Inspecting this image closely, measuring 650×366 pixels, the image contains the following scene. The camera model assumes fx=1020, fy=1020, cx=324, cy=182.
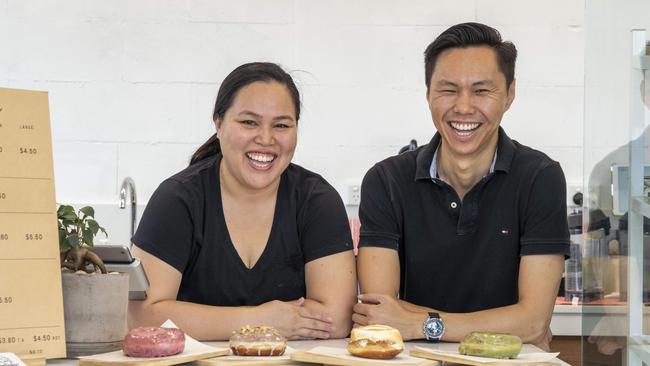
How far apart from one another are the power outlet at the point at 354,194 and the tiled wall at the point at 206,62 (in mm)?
155

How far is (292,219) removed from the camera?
2322 millimetres

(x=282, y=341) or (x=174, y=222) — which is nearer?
(x=282, y=341)

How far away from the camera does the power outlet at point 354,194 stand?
3990 millimetres

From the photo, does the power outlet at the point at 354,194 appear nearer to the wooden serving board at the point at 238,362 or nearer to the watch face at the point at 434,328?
the watch face at the point at 434,328

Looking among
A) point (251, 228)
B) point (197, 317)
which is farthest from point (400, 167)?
point (197, 317)

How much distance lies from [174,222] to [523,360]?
93 cm

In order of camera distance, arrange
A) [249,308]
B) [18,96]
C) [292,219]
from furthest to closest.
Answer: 1. [292,219]
2. [249,308]
3. [18,96]

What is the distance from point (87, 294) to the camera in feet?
5.23

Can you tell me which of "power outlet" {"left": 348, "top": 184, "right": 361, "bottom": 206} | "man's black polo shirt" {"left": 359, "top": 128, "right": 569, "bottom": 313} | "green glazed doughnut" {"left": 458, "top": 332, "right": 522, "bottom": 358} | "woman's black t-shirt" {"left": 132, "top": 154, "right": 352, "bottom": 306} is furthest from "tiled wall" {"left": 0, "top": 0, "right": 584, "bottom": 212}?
"green glazed doughnut" {"left": 458, "top": 332, "right": 522, "bottom": 358}

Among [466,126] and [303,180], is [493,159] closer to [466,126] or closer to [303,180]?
[466,126]

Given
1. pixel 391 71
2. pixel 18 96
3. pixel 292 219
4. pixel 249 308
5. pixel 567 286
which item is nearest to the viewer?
pixel 18 96

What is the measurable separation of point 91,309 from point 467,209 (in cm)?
107

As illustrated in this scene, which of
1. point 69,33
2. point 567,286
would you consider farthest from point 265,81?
point 69,33

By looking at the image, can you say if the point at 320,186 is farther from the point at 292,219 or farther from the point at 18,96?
the point at 18,96
